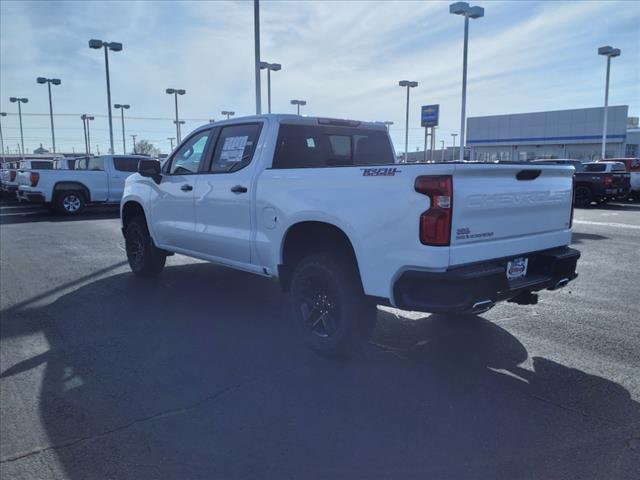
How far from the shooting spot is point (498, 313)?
5.85m

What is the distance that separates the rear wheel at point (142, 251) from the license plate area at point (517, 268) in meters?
4.92

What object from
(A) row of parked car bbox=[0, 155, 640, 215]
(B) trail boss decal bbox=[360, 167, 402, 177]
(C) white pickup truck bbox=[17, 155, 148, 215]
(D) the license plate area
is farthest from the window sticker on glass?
(C) white pickup truck bbox=[17, 155, 148, 215]

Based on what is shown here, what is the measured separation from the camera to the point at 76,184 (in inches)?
677

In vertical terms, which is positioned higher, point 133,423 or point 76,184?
point 76,184

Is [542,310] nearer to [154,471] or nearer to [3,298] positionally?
[154,471]

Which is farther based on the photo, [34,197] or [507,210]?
[34,197]

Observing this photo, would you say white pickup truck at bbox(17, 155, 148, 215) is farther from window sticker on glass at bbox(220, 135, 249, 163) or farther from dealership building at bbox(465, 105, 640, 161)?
dealership building at bbox(465, 105, 640, 161)

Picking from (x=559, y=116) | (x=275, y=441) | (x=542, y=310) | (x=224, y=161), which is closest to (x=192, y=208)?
(x=224, y=161)

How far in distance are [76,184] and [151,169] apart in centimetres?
1199

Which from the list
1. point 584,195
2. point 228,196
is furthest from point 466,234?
point 584,195

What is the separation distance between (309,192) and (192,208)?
228 centimetres

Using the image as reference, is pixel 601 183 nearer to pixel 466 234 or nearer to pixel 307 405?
pixel 466 234

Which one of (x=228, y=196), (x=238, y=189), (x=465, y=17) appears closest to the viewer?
(x=238, y=189)

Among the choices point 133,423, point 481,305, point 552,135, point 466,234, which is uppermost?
point 552,135
